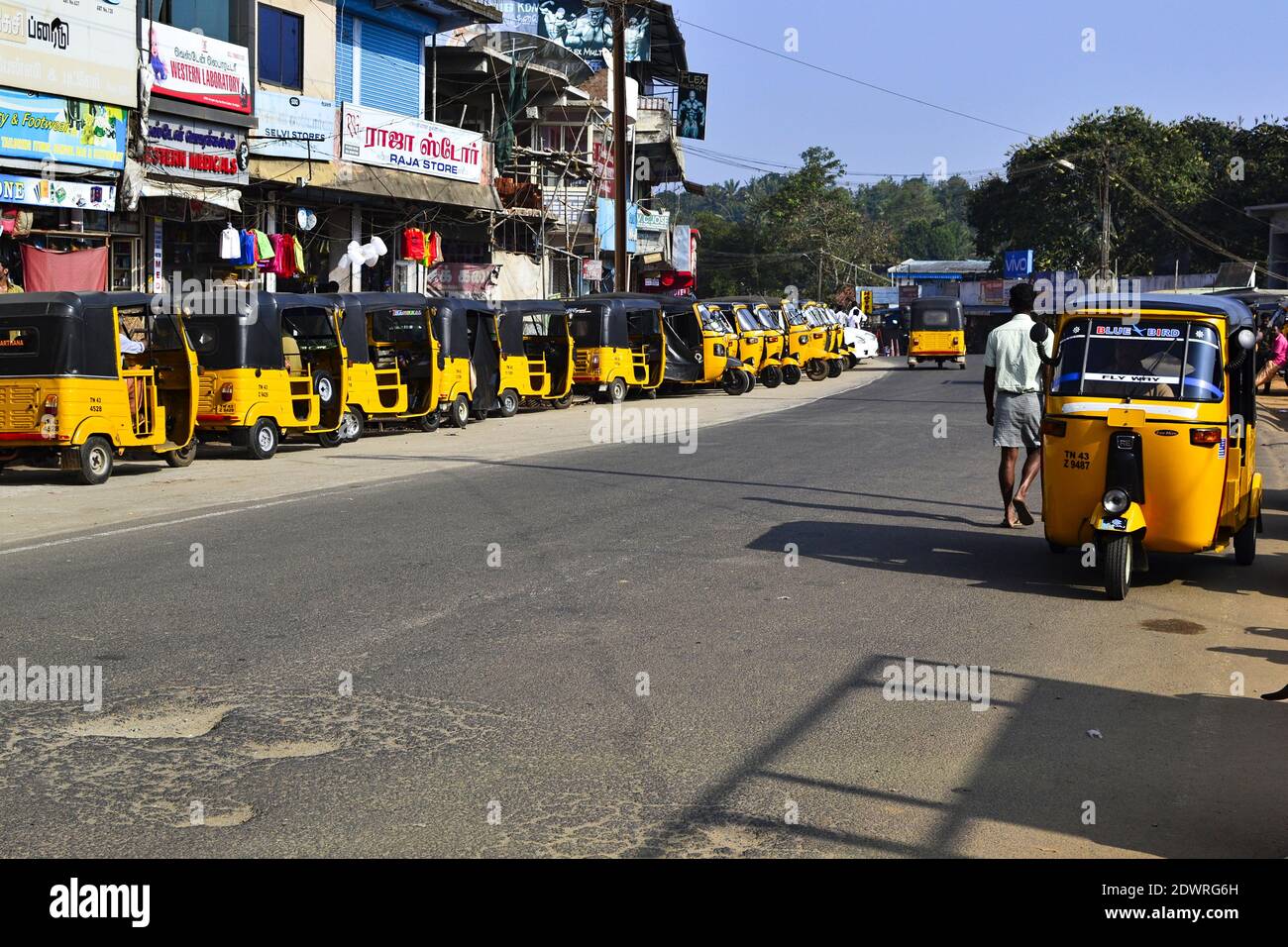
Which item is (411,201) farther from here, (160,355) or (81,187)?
(160,355)

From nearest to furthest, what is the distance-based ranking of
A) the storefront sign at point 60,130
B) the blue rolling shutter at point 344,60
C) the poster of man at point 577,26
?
the storefront sign at point 60,130 < the blue rolling shutter at point 344,60 < the poster of man at point 577,26

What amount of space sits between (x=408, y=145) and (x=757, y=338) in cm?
1067

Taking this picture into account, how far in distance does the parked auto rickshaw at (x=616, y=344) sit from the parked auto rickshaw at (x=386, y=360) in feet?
21.0

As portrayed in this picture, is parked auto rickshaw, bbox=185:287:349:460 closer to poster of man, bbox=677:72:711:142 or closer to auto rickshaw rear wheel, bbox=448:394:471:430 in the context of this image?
auto rickshaw rear wheel, bbox=448:394:471:430

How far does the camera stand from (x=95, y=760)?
18.6ft

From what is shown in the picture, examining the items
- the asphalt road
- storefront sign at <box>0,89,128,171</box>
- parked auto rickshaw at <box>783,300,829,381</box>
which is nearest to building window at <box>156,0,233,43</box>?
storefront sign at <box>0,89,128,171</box>

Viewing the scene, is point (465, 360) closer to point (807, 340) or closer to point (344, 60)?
point (344, 60)

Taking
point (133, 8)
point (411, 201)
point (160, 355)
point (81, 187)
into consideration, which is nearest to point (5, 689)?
point (160, 355)

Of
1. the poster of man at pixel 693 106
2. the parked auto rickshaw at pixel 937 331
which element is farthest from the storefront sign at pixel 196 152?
the poster of man at pixel 693 106

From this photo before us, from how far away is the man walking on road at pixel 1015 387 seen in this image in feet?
38.7

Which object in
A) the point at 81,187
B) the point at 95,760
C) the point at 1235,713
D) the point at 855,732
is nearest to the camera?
the point at 95,760

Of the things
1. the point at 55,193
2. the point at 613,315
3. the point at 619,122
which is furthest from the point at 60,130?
the point at 619,122

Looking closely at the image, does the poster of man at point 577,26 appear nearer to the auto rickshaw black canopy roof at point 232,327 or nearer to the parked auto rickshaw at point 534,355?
the parked auto rickshaw at point 534,355

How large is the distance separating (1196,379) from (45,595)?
305 inches
